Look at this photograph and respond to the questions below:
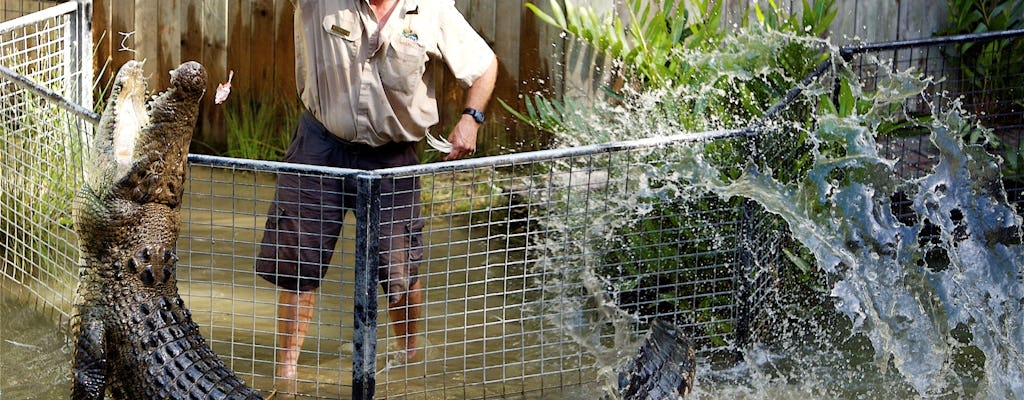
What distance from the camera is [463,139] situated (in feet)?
15.0

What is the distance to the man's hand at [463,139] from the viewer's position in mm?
4555

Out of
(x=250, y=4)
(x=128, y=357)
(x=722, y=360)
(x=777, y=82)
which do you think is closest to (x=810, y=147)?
(x=777, y=82)

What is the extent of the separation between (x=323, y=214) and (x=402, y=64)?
61 cm

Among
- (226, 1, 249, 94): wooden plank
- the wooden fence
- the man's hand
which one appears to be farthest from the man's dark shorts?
(226, 1, 249, 94): wooden plank

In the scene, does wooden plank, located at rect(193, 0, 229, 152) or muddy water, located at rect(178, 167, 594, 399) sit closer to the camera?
muddy water, located at rect(178, 167, 594, 399)

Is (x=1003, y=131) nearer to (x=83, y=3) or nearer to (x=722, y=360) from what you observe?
(x=722, y=360)

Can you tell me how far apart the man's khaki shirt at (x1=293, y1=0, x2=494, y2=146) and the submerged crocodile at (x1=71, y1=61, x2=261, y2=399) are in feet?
3.04

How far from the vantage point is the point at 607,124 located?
19.2 ft

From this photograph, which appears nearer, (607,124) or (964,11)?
(607,124)

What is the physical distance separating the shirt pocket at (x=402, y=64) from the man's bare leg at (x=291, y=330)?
2.61 ft

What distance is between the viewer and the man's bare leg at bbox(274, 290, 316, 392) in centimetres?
436

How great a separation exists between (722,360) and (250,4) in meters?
4.04

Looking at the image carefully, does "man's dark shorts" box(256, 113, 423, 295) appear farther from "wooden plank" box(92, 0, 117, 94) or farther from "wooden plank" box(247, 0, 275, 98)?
"wooden plank" box(92, 0, 117, 94)

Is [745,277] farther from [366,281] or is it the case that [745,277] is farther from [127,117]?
[127,117]
